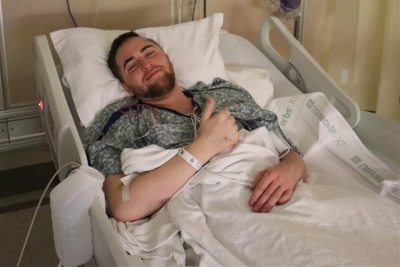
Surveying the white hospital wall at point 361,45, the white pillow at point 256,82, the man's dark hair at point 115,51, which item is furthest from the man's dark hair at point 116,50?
the white hospital wall at point 361,45

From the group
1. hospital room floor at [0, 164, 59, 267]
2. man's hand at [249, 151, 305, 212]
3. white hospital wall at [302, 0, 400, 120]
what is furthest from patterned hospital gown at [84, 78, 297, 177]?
white hospital wall at [302, 0, 400, 120]

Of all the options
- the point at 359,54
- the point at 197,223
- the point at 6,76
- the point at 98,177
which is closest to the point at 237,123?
the point at 197,223

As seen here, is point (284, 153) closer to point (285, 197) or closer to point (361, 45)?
point (285, 197)

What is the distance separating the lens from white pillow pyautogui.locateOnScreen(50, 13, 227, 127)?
5.86 feet

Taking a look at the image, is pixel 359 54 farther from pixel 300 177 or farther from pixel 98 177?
pixel 98 177

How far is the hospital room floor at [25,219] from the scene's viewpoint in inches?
81.0

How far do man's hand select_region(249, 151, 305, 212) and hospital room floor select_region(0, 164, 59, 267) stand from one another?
962mm

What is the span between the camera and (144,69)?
175 centimetres

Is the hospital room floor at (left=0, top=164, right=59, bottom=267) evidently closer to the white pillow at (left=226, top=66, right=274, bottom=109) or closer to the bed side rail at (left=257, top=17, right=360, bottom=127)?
the white pillow at (left=226, top=66, right=274, bottom=109)

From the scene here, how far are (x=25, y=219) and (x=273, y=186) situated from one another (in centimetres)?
122

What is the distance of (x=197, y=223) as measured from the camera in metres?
1.35

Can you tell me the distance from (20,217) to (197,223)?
1.17m

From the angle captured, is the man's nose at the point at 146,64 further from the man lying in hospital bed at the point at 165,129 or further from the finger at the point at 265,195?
the finger at the point at 265,195

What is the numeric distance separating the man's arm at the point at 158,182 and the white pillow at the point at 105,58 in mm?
386
